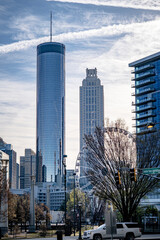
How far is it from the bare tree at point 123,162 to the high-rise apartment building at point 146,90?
4880 inches

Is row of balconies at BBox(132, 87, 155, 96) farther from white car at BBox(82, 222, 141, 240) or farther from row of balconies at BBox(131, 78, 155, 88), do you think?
white car at BBox(82, 222, 141, 240)

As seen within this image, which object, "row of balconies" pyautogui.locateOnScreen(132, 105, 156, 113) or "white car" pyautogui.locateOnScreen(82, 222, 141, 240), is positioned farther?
"row of balconies" pyautogui.locateOnScreen(132, 105, 156, 113)

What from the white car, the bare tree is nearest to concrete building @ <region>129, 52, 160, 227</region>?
the bare tree

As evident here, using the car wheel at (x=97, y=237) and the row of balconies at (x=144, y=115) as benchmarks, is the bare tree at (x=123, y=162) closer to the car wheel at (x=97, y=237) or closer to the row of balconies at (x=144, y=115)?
the car wheel at (x=97, y=237)

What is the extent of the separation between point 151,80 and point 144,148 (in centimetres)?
13557

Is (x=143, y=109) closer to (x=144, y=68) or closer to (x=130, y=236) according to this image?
(x=144, y=68)

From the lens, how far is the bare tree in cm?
4822

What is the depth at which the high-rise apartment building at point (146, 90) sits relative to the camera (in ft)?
582

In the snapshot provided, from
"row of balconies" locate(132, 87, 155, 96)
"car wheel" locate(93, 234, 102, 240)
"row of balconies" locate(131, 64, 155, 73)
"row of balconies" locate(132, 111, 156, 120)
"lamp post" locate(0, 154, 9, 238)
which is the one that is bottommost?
"car wheel" locate(93, 234, 102, 240)

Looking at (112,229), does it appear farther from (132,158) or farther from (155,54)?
(155,54)

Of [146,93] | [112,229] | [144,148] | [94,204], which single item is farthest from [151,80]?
[112,229]

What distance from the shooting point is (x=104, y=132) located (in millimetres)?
52656

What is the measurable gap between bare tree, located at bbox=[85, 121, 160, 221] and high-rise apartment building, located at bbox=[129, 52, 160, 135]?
124 meters

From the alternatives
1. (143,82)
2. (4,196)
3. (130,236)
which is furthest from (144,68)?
(130,236)
